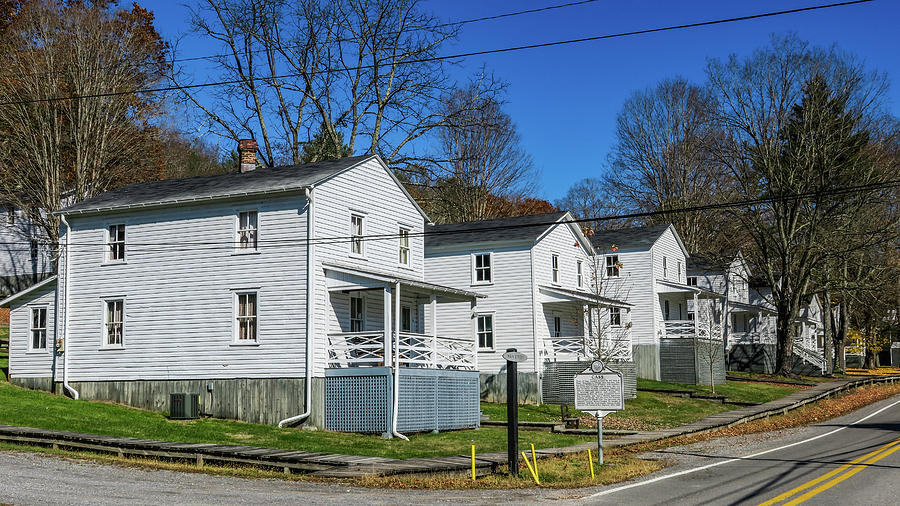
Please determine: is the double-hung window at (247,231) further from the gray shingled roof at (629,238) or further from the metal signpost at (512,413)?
the gray shingled roof at (629,238)

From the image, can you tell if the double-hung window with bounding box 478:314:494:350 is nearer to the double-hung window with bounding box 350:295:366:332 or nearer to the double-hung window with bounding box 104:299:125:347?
the double-hung window with bounding box 350:295:366:332

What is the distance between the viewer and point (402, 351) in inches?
1152

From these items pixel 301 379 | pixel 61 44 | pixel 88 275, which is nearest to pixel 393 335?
pixel 301 379

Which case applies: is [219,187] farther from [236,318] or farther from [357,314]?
[357,314]

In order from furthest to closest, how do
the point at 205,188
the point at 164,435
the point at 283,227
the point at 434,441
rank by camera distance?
the point at 205,188
the point at 283,227
the point at 434,441
the point at 164,435

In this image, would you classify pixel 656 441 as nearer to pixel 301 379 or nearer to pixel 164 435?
pixel 301 379

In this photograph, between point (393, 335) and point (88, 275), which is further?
point (88, 275)

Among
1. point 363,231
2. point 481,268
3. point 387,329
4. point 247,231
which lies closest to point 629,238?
point 481,268

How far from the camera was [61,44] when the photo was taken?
42656 millimetres

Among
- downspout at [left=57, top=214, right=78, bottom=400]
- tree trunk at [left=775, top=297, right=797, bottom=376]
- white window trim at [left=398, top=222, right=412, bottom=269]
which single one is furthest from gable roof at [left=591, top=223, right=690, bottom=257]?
downspout at [left=57, top=214, right=78, bottom=400]

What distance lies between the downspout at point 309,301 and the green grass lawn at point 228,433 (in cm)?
74

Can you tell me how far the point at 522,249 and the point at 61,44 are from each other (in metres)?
23.6

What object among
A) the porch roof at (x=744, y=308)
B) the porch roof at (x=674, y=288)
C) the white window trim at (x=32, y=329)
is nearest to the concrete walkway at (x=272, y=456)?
the white window trim at (x=32, y=329)

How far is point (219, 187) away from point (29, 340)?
8627 millimetres
